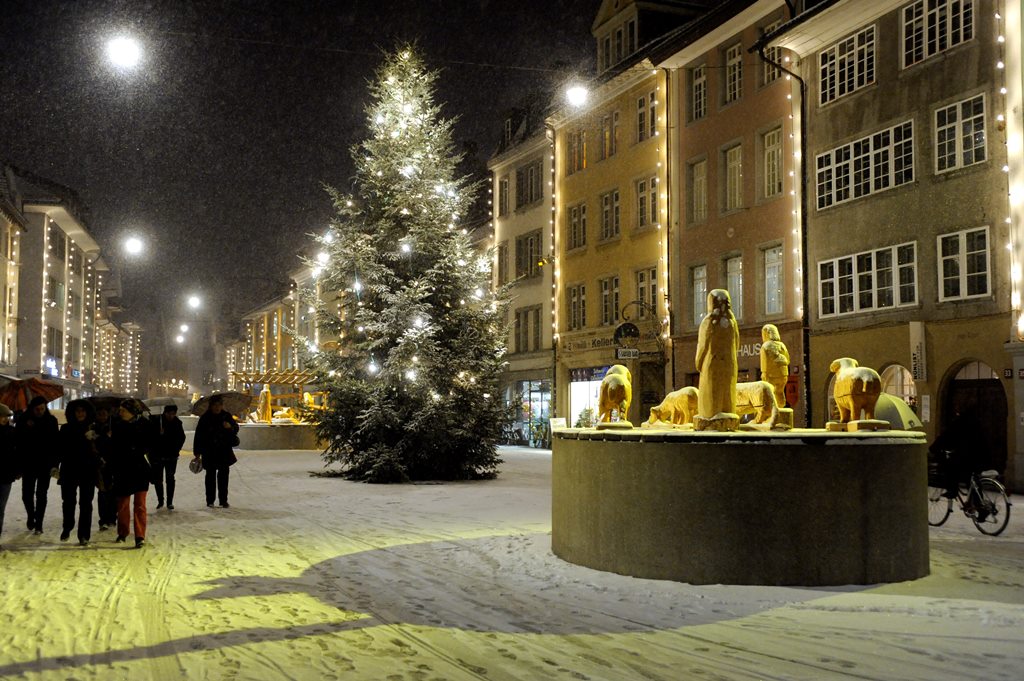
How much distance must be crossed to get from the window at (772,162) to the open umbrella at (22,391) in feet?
61.3

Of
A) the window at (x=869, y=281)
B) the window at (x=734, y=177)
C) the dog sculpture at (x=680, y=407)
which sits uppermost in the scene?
the window at (x=734, y=177)

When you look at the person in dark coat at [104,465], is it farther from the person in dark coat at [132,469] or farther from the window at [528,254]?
the window at [528,254]

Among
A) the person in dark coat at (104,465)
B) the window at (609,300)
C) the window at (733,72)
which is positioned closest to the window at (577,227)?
the window at (609,300)

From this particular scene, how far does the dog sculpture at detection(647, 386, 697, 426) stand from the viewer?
12125mm

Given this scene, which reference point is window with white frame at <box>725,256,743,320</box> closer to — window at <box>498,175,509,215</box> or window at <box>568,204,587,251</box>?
window at <box>568,204,587,251</box>

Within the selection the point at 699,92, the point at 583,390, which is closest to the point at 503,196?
the point at 583,390

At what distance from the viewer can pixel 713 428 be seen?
10.2 m

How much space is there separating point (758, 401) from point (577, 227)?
2970cm

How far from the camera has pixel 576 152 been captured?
40.7 metres

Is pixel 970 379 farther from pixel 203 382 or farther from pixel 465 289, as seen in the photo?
pixel 203 382

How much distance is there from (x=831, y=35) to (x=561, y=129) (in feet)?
Result: 52.0

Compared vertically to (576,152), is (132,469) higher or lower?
lower

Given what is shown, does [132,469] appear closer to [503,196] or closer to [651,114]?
[651,114]

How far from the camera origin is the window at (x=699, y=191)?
1283 inches
